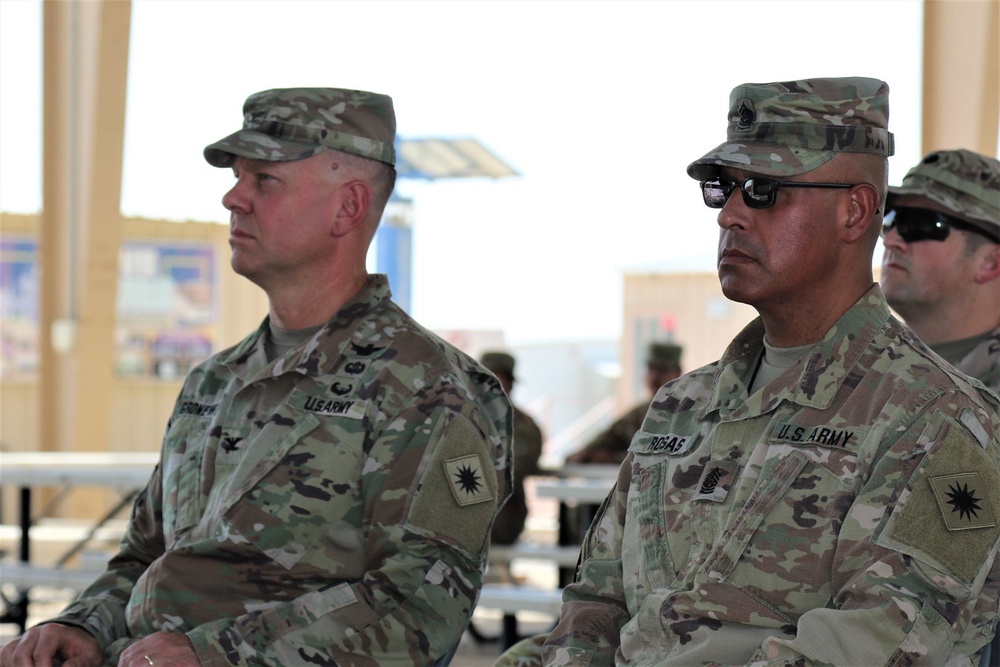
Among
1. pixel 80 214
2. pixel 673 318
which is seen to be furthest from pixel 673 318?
pixel 80 214

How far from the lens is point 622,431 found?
7.18 metres

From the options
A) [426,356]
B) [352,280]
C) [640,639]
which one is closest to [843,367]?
[640,639]

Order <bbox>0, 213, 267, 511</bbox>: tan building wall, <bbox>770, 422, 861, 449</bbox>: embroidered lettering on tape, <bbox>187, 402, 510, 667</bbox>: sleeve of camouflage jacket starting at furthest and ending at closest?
<bbox>0, 213, 267, 511</bbox>: tan building wall < <bbox>187, 402, 510, 667</bbox>: sleeve of camouflage jacket < <bbox>770, 422, 861, 449</bbox>: embroidered lettering on tape

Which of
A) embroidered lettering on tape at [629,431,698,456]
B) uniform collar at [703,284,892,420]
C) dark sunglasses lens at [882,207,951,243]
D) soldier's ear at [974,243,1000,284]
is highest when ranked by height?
dark sunglasses lens at [882,207,951,243]

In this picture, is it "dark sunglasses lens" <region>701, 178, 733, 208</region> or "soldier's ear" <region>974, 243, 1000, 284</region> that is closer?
"dark sunglasses lens" <region>701, 178, 733, 208</region>

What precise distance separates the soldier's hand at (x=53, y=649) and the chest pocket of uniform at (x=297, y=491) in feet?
1.40

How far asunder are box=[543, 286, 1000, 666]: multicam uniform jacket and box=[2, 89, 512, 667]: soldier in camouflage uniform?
394mm

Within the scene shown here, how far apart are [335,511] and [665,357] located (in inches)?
207

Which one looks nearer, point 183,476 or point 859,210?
point 859,210

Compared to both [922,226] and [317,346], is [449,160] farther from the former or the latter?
[317,346]

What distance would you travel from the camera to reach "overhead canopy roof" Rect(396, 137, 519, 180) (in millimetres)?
11711

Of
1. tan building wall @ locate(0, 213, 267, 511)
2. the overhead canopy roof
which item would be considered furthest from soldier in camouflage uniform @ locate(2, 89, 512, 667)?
tan building wall @ locate(0, 213, 267, 511)

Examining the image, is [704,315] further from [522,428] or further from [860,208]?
[860,208]

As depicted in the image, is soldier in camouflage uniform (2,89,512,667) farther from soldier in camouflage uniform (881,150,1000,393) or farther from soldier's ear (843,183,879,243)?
soldier in camouflage uniform (881,150,1000,393)
